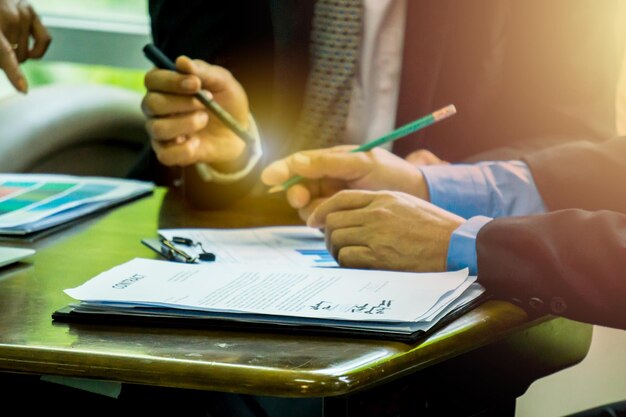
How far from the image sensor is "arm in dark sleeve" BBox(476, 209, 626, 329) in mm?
887

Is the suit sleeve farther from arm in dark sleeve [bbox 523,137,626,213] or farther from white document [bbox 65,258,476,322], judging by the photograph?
white document [bbox 65,258,476,322]

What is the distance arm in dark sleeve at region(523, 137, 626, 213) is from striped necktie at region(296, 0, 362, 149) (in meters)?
0.54

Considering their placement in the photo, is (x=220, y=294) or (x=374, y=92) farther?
(x=374, y=92)

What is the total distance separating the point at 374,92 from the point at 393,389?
1.00 m

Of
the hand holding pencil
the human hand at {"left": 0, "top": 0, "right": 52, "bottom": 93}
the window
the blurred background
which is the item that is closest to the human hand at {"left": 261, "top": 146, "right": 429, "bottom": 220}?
the hand holding pencil

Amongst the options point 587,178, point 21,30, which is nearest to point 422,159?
point 587,178

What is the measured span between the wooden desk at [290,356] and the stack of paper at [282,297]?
0.06 feet

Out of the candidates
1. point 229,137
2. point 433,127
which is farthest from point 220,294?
point 433,127

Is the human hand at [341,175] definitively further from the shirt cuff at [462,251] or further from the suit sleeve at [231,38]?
the suit sleeve at [231,38]

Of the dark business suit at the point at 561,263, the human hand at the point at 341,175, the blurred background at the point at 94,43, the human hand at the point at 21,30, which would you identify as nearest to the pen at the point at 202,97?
the human hand at the point at 341,175

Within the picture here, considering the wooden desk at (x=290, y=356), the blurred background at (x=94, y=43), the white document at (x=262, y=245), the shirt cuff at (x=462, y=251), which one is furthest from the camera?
the blurred background at (x=94, y=43)

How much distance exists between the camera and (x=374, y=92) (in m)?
1.74

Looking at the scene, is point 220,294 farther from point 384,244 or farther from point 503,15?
point 503,15

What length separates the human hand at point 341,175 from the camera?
1.29m
